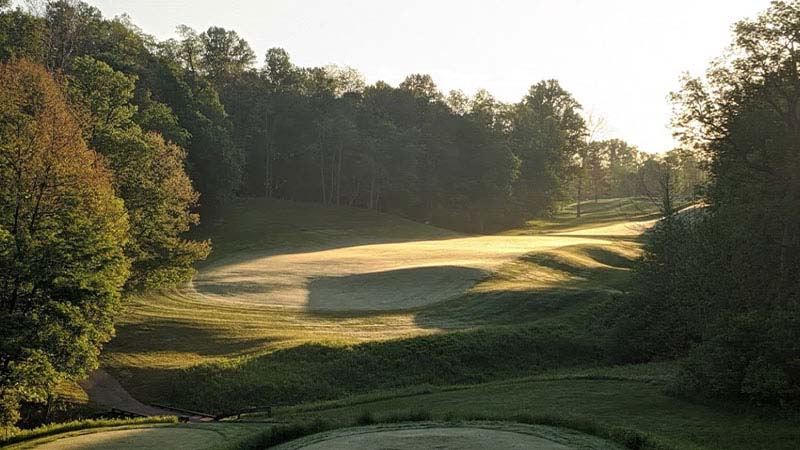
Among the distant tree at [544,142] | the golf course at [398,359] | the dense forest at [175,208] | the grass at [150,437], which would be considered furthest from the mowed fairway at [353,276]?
the distant tree at [544,142]

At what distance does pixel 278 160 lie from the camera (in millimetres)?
103688

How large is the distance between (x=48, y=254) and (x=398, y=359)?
627 inches

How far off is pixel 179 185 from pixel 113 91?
716 cm

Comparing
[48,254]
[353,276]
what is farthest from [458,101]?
[48,254]

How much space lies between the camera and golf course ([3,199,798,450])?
13.3 m

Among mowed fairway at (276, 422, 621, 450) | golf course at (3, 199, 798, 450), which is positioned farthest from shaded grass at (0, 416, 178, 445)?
mowed fairway at (276, 422, 621, 450)

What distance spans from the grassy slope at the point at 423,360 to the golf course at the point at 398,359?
91mm

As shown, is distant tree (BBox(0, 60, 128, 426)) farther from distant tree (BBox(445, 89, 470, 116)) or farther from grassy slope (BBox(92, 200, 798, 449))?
distant tree (BBox(445, 89, 470, 116))

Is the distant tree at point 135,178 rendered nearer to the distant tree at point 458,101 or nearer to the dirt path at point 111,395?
the dirt path at point 111,395

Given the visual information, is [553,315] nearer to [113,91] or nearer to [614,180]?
[113,91]

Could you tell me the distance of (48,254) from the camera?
78.8 ft

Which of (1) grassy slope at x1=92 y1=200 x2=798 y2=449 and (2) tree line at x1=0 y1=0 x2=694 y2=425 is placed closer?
(1) grassy slope at x1=92 y1=200 x2=798 y2=449

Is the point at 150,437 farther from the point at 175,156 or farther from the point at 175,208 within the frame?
the point at 175,156

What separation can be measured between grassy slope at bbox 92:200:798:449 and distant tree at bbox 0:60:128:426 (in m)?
5.98
